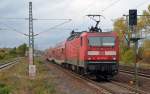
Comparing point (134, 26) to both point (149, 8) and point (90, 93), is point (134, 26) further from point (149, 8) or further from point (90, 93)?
point (149, 8)

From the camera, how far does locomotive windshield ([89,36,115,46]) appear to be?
3189cm

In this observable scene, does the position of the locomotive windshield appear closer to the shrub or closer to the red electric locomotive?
the red electric locomotive

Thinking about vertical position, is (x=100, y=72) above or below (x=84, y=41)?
below

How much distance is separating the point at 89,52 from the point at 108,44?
1.43 meters

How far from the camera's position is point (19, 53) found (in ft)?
523

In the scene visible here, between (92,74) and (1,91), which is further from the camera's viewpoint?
(92,74)

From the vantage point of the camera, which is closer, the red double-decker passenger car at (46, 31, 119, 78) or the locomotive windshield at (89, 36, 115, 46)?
the red double-decker passenger car at (46, 31, 119, 78)

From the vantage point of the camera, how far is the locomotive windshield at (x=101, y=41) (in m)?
31.9

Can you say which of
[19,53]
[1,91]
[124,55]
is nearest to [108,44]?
[1,91]

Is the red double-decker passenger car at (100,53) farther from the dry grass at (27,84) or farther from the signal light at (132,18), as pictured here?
the signal light at (132,18)

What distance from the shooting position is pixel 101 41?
3203 cm

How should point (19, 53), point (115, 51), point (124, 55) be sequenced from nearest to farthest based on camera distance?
point (115, 51), point (124, 55), point (19, 53)

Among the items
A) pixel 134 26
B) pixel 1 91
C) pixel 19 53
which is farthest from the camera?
pixel 19 53

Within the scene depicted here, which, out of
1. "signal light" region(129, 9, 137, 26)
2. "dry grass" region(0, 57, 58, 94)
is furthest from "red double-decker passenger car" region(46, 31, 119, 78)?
"signal light" region(129, 9, 137, 26)
